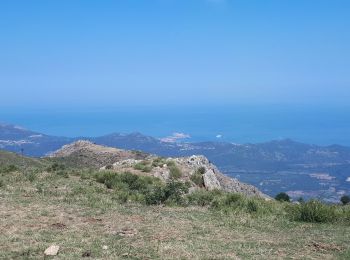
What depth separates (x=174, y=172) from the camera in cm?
2841

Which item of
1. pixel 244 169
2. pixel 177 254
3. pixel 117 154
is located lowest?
pixel 244 169

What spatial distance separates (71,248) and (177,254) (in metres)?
2.42

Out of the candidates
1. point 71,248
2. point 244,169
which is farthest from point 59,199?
point 244,169

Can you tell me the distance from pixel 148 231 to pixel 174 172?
51.0ft

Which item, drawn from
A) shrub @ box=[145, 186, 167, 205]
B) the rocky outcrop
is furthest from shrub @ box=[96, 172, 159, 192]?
shrub @ box=[145, 186, 167, 205]

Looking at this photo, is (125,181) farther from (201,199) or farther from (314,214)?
(314,214)

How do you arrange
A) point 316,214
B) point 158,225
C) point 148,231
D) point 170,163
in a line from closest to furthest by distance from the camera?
point 148,231 < point 158,225 < point 316,214 < point 170,163

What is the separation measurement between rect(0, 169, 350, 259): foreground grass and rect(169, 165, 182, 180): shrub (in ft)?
32.0

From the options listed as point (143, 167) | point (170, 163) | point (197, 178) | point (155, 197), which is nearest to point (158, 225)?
point (155, 197)

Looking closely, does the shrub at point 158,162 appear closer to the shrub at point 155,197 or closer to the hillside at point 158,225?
the hillside at point 158,225

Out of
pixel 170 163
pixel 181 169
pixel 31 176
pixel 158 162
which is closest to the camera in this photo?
pixel 31 176

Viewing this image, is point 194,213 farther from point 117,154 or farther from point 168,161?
point 117,154

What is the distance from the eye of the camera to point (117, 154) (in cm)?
5019

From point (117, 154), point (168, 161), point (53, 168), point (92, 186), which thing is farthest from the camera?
point (117, 154)
